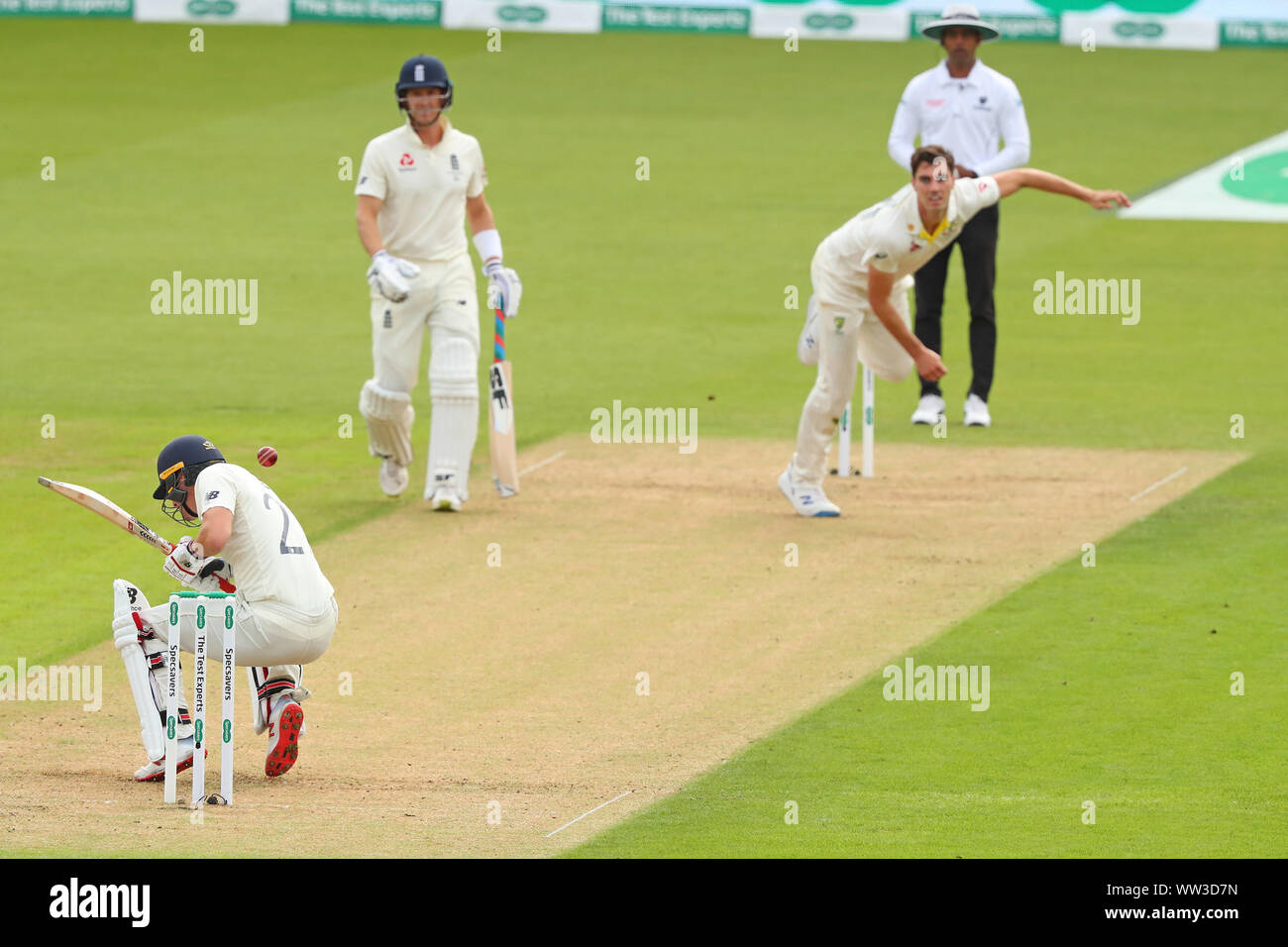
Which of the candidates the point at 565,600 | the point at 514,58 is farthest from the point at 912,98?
the point at 514,58

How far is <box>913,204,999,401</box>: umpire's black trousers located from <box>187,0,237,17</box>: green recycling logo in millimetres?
18640

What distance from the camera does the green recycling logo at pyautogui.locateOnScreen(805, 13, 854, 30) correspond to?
30312 mm

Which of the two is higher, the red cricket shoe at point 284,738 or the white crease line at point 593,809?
the red cricket shoe at point 284,738

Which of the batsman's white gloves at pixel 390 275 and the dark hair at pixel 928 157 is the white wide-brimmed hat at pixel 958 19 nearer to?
the dark hair at pixel 928 157

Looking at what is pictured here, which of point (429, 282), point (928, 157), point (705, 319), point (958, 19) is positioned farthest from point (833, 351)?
point (705, 319)

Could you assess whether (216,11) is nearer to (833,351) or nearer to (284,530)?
(833,351)

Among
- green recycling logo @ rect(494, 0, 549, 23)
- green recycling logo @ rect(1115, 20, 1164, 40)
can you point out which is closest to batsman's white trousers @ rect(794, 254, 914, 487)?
green recycling logo @ rect(1115, 20, 1164, 40)

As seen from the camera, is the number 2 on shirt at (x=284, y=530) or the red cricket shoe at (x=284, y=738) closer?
the red cricket shoe at (x=284, y=738)

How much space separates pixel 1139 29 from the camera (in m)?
29.8

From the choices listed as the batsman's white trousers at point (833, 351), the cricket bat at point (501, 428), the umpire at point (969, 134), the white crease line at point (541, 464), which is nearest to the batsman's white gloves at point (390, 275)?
the cricket bat at point (501, 428)

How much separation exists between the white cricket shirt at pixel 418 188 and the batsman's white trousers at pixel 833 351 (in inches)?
79.0

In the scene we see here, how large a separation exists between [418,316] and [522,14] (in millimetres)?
19173

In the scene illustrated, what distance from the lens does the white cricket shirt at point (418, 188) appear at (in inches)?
496

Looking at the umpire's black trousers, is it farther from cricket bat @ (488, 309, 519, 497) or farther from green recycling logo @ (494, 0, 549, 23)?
green recycling logo @ (494, 0, 549, 23)
